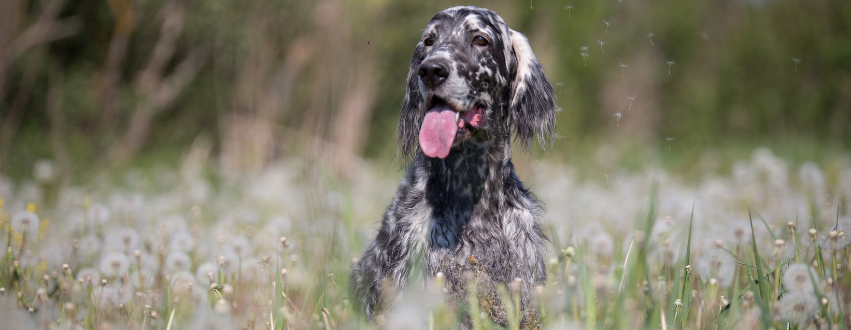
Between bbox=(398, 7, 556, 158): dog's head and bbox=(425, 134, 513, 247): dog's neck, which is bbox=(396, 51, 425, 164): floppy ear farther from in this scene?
bbox=(425, 134, 513, 247): dog's neck

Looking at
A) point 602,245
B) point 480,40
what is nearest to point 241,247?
point 480,40

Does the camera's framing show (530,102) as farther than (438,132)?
Yes

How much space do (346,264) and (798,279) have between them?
177 cm

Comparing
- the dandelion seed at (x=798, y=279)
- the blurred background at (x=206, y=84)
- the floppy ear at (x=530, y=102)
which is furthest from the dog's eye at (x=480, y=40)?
the blurred background at (x=206, y=84)

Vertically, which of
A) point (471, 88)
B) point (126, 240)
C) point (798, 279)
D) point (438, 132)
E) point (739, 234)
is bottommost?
point (739, 234)

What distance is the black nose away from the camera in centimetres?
240

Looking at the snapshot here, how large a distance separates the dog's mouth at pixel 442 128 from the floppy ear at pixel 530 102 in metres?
0.39

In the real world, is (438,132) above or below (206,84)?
below

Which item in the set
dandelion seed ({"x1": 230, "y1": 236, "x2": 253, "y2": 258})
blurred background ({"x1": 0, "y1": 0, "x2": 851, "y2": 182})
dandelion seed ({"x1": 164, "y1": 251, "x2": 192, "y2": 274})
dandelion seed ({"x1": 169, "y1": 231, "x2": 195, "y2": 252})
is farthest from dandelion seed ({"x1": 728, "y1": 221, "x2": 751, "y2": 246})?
blurred background ({"x1": 0, "y1": 0, "x2": 851, "y2": 182})

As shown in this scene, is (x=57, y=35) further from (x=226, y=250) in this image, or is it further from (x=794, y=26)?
(x=794, y=26)

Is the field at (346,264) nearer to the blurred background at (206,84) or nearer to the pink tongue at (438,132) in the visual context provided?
the pink tongue at (438,132)

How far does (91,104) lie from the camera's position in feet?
29.2

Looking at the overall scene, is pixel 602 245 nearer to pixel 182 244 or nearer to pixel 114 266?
pixel 182 244

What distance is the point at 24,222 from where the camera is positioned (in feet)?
9.39
